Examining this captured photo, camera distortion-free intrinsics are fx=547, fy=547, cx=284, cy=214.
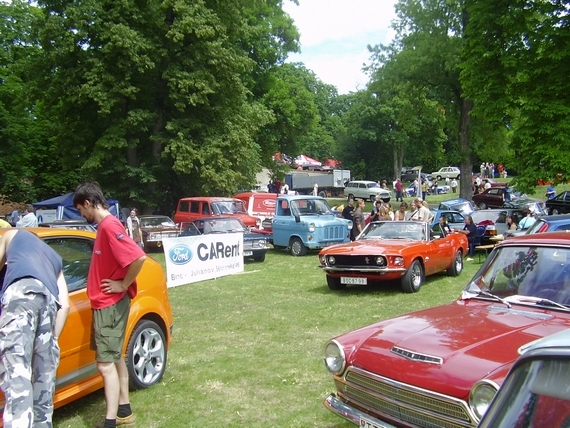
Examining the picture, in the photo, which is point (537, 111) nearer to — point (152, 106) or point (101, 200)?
point (101, 200)

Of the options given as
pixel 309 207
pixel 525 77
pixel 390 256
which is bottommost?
pixel 390 256

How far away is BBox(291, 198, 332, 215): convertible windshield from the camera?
727 inches

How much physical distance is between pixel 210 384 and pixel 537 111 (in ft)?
49.3

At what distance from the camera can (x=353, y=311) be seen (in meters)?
9.45

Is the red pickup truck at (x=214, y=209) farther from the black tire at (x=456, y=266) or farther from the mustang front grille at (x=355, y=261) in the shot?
the mustang front grille at (x=355, y=261)

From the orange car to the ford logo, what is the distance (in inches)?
262

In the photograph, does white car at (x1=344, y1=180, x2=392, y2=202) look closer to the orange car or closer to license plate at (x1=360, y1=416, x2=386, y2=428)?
the orange car

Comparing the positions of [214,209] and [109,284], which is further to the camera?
[214,209]

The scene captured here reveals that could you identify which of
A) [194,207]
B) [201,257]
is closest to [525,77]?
[201,257]

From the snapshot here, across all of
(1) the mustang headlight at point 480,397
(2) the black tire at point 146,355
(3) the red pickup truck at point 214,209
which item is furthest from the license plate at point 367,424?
(3) the red pickup truck at point 214,209

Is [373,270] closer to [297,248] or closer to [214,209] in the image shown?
[297,248]

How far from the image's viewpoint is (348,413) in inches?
157

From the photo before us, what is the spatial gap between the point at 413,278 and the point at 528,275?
6.35 metres

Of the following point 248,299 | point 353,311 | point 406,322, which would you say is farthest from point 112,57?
point 406,322
